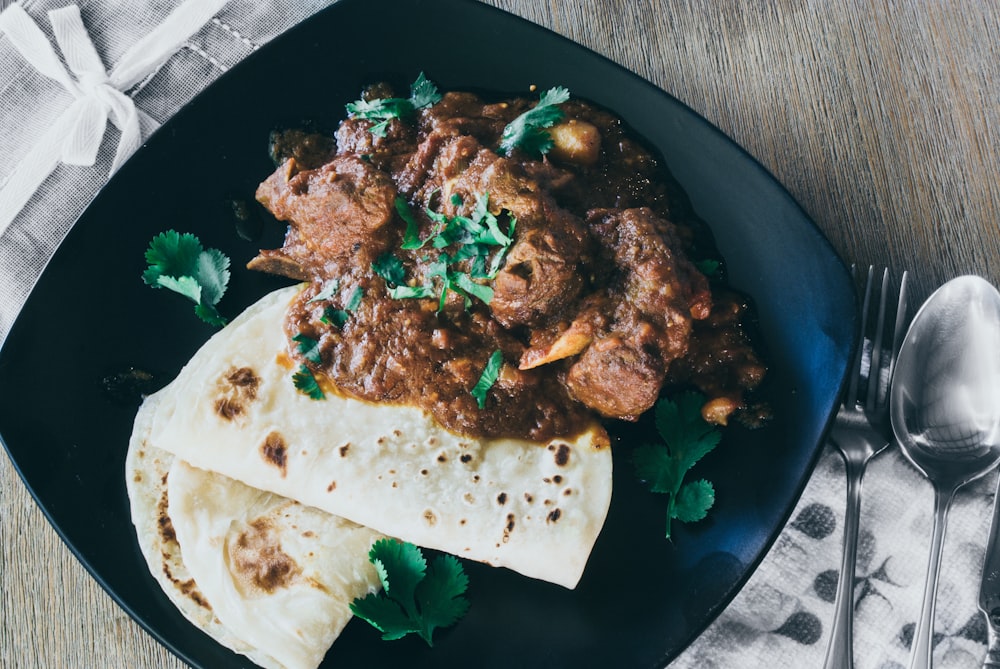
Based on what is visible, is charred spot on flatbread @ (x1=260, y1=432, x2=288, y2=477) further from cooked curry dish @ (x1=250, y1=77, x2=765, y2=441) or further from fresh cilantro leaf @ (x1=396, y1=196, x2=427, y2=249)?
fresh cilantro leaf @ (x1=396, y1=196, x2=427, y2=249)

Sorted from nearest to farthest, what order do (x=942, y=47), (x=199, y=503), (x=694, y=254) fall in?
(x=199, y=503), (x=694, y=254), (x=942, y=47)

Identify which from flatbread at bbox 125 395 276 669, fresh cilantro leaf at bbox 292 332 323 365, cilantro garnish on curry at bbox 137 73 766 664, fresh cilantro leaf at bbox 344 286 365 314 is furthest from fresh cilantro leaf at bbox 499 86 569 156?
flatbread at bbox 125 395 276 669

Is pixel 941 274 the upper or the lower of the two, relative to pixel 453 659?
upper

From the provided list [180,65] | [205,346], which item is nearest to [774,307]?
[205,346]

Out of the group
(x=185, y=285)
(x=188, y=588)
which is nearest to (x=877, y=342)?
(x=185, y=285)

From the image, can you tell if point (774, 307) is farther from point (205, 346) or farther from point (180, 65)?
point (180, 65)

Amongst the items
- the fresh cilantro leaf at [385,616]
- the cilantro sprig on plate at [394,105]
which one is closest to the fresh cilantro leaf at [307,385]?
the fresh cilantro leaf at [385,616]

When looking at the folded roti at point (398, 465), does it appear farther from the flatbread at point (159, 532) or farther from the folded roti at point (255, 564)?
the flatbread at point (159, 532)
